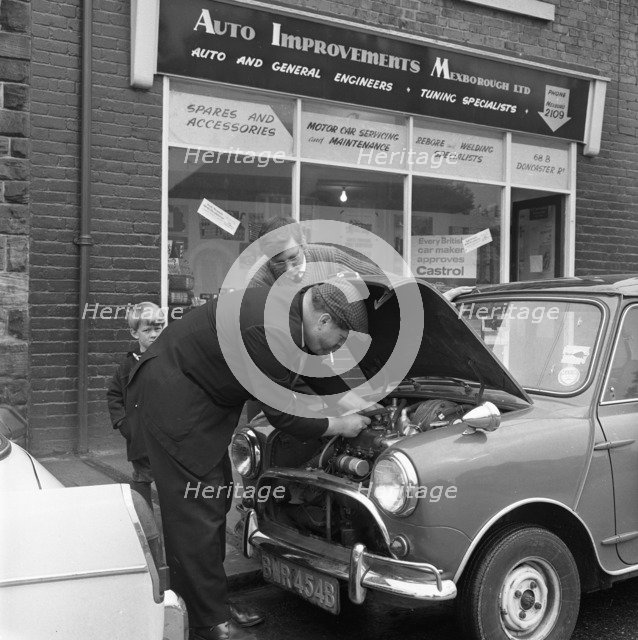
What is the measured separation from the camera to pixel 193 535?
354 centimetres

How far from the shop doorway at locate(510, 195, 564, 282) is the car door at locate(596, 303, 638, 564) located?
6.65 m

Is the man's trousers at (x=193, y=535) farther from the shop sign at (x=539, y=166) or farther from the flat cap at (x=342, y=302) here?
the shop sign at (x=539, y=166)

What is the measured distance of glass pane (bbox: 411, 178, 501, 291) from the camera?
9.47 meters

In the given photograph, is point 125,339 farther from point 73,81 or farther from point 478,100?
point 478,100

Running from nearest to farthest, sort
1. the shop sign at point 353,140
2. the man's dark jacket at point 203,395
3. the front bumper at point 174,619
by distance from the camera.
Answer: the front bumper at point 174,619 → the man's dark jacket at point 203,395 → the shop sign at point 353,140

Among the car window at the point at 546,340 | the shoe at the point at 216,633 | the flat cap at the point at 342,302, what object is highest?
the flat cap at the point at 342,302

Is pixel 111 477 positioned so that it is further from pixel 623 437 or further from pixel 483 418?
pixel 623 437

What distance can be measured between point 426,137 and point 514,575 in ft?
22.1

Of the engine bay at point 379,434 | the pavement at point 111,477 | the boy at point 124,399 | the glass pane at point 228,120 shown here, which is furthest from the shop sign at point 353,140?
the engine bay at point 379,434

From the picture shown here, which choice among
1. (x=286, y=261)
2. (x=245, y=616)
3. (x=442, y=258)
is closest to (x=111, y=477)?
(x=286, y=261)

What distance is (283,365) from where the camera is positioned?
3477 mm

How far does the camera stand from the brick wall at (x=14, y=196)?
21.6 feet

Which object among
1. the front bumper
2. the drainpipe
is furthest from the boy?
the drainpipe

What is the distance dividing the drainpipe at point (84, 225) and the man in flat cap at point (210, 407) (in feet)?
13.0
